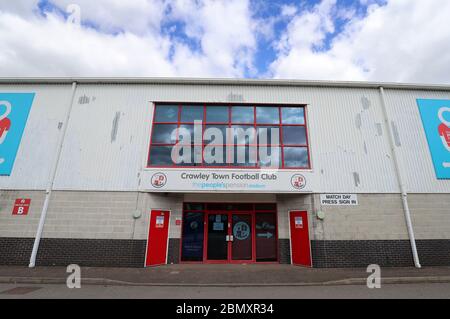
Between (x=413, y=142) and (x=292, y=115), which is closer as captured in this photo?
(x=413, y=142)

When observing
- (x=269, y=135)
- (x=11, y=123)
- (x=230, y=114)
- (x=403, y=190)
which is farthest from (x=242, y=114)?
(x=11, y=123)

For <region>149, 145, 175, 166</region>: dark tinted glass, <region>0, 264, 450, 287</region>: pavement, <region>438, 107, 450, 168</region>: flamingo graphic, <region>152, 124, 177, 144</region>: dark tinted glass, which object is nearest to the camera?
<region>0, 264, 450, 287</region>: pavement

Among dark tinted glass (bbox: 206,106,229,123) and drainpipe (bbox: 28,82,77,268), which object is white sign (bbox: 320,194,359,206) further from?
drainpipe (bbox: 28,82,77,268)

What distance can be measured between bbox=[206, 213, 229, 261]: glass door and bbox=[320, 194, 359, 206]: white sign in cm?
439

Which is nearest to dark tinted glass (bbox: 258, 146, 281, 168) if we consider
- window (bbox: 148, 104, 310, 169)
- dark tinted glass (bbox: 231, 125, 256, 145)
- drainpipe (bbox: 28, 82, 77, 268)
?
window (bbox: 148, 104, 310, 169)

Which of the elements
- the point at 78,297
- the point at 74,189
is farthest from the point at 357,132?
the point at 74,189

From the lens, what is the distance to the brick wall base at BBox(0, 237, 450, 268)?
828cm

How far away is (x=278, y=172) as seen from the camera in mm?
9195

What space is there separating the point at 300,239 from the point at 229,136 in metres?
5.49

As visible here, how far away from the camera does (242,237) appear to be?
9.84 m

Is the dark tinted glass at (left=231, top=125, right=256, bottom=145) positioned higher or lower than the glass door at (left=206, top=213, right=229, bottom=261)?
higher

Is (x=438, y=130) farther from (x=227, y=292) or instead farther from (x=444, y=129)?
(x=227, y=292)

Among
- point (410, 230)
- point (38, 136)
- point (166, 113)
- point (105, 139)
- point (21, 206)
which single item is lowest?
point (410, 230)

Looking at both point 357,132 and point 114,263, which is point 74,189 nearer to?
point 114,263
